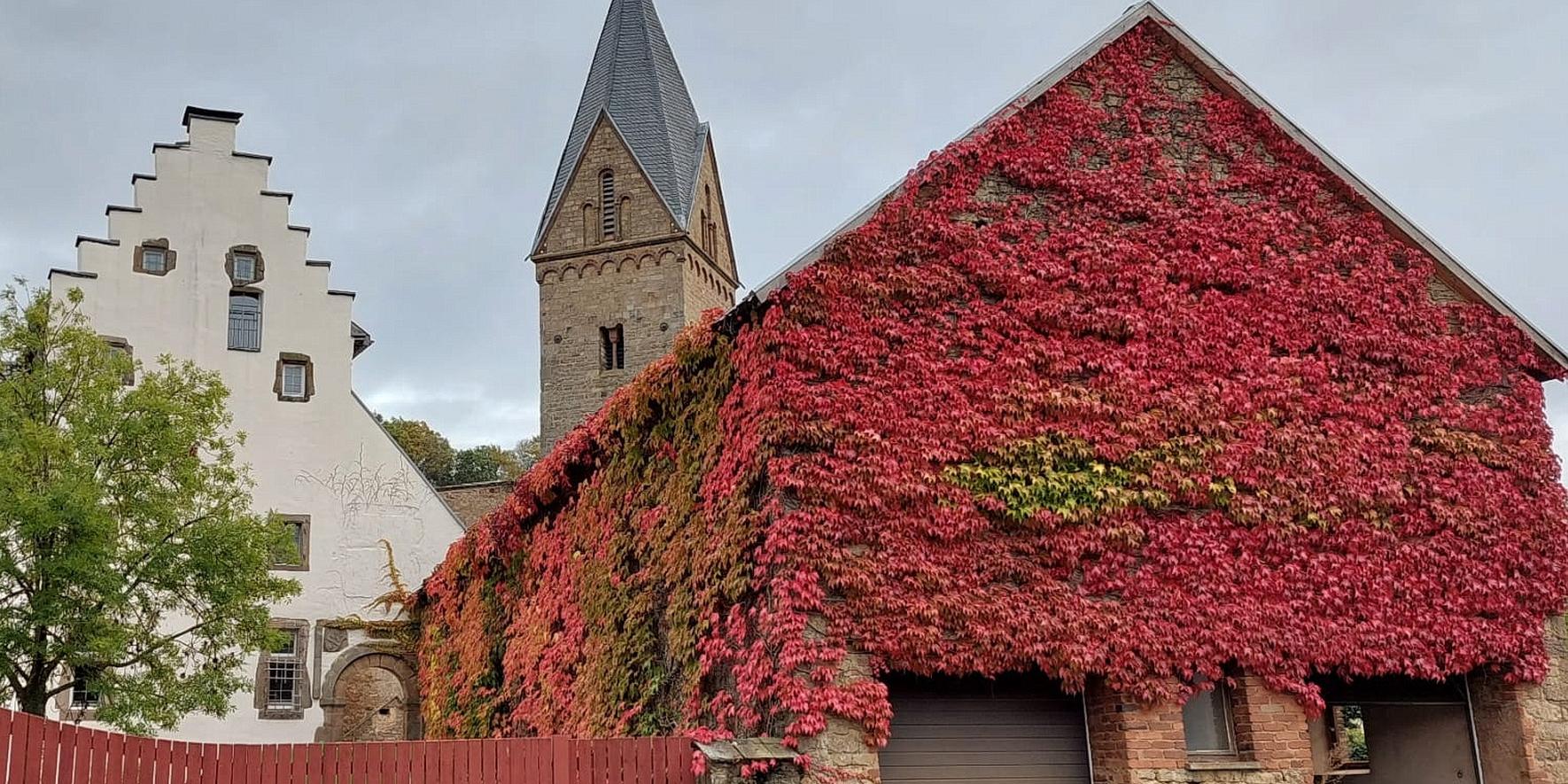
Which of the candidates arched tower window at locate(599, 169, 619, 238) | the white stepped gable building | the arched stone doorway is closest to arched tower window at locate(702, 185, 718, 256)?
arched tower window at locate(599, 169, 619, 238)

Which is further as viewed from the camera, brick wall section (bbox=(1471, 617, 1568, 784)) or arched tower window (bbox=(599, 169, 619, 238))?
arched tower window (bbox=(599, 169, 619, 238))

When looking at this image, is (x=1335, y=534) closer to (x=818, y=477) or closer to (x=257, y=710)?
(x=818, y=477)

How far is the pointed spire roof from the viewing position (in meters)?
42.5

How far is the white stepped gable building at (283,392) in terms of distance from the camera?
25.7 m

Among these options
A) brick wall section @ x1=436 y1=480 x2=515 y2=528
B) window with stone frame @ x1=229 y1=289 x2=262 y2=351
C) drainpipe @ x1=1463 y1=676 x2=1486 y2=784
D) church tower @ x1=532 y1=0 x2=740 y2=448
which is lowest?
drainpipe @ x1=1463 y1=676 x2=1486 y2=784

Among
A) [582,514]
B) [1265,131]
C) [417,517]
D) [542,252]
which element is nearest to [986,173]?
[1265,131]

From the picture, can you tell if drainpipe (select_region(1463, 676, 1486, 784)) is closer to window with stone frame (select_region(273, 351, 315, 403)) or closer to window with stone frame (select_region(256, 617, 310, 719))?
window with stone frame (select_region(256, 617, 310, 719))

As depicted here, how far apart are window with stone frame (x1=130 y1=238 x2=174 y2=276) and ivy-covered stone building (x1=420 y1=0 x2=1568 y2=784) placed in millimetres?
14777

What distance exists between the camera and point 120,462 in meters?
19.2

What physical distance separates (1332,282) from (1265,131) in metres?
1.73

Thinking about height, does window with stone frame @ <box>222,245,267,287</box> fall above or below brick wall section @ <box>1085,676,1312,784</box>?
above

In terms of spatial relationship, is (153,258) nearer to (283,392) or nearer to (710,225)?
(283,392)

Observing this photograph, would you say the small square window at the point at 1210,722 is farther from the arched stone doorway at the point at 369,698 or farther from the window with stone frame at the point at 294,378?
the window with stone frame at the point at 294,378

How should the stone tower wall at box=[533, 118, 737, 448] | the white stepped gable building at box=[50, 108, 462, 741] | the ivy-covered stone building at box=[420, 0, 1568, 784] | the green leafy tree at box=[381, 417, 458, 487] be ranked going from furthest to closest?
the green leafy tree at box=[381, 417, 458, 487] → the stone tower wall at box=[533, 118, 737, 448] → the white stepped gable building at box=[50, 108, 462, 741] → the ivy-covered stone building at box=[420, 0, 1568, 784]
